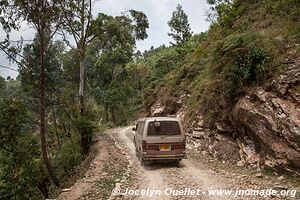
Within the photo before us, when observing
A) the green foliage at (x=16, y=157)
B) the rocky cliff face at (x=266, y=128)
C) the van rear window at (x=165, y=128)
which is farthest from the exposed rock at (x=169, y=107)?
the van rear window at (x=165, y=128)

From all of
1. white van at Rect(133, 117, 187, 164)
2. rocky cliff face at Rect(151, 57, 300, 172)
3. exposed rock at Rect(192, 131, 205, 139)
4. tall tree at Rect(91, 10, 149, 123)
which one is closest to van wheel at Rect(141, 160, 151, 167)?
white van at Rect(133, 117, 187, 164)

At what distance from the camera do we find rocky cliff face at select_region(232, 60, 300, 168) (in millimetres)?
10609

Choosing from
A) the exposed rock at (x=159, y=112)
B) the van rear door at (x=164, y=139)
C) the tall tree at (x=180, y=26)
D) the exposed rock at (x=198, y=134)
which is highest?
the tall tree at (x=180, y=26)

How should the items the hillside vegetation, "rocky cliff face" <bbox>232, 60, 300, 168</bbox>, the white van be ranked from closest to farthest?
"rocky cliff face" <bbox>232, 60, 300, 168</bbox> → the hillside vegetation → the white van

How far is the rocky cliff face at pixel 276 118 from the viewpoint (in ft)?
34.8

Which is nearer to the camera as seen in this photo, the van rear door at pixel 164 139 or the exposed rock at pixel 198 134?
the van rear door at pixel 164 139

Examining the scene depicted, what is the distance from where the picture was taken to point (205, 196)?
927cm

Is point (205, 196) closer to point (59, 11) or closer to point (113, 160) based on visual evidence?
point (113, 160)

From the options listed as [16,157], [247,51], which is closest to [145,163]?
[247,51]

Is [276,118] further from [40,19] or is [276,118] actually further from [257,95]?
[40,19]

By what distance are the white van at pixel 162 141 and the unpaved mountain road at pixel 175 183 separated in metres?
0.53

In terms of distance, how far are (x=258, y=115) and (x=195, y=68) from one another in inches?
627

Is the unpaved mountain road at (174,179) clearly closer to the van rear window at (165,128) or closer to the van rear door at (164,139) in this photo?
the van rear door at (164,139)

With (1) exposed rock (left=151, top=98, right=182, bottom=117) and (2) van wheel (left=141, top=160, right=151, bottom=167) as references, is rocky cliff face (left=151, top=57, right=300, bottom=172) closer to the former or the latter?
(2) van wheel (left=141, top=160, right=151, bottom=167)
